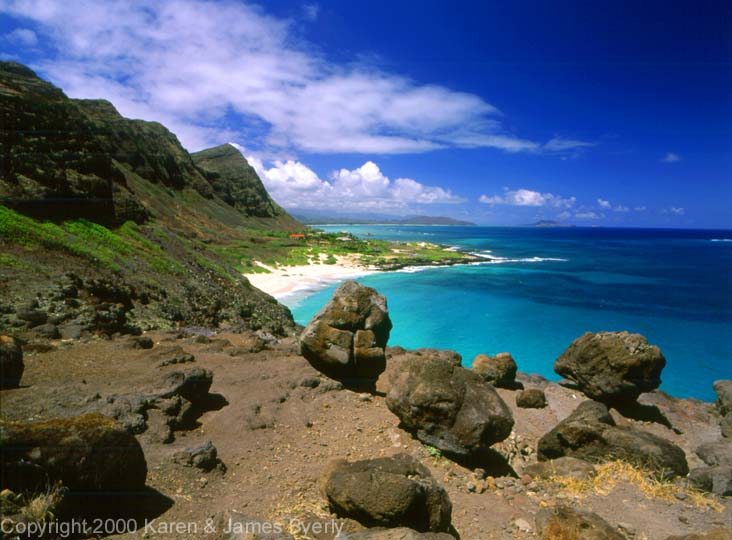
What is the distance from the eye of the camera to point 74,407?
18.7 ft

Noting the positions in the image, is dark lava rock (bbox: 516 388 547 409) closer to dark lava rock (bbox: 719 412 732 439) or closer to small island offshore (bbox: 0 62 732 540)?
small island offshore (bbox: 0 62 732 540)

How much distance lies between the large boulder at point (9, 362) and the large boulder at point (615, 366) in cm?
1597

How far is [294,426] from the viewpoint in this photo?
8336 millimetres

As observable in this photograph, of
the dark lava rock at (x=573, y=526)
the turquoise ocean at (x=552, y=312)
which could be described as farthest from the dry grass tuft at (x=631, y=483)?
the turquoise ocean at (x=552, y=312)

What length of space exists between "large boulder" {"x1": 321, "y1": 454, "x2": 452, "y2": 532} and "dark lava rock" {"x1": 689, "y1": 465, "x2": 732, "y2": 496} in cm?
773

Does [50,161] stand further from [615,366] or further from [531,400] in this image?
[615,366]

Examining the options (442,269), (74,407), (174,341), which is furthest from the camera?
(442,269)

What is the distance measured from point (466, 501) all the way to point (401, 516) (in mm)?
2691

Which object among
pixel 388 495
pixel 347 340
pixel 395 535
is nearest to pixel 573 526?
pixel 388 495

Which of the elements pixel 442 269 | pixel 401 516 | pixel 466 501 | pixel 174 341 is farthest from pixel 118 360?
pixel 442 269

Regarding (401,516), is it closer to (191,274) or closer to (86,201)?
(191,274)

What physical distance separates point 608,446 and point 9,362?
12372mm

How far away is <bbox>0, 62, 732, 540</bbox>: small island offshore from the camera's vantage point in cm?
442

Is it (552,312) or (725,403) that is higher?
(725,403)
